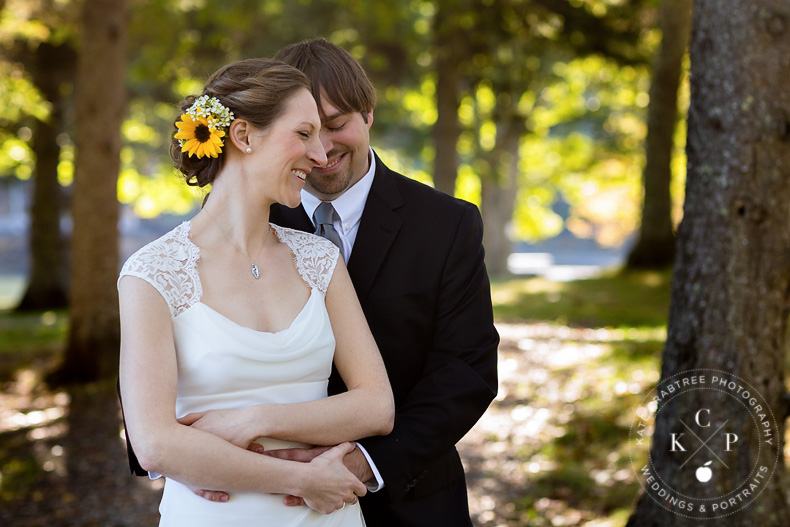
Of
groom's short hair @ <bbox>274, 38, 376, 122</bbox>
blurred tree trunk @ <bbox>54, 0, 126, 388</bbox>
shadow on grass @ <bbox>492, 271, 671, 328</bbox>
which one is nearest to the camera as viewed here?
groom's short hair @ <bbox>274, 38, 376, 122</bbox>

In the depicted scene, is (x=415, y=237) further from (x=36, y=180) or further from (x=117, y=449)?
(x=36, y=180)

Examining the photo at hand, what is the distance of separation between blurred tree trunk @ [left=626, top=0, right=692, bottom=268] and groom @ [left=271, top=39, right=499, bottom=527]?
11179 mm

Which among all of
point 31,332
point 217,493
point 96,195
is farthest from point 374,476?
point 31,332

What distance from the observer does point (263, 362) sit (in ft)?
7.77

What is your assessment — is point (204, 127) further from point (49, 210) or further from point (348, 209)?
point (49, 210)

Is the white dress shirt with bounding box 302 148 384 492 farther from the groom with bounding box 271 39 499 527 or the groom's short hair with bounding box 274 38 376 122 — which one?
the groom's short hair with bounding box 274 38 376 122

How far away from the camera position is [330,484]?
7.78ft

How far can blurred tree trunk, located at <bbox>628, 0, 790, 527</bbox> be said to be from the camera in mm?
3859

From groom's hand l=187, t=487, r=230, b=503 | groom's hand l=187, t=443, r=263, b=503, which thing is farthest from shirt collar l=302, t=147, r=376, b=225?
groom's hand l=187, t=487, r=230, b=503

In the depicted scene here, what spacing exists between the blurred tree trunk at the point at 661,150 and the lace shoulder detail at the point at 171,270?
12.1 m

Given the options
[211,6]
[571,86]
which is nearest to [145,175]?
[571,86]

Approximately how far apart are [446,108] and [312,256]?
41.9 feet

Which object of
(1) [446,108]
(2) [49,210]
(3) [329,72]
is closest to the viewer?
(3) [329,72]

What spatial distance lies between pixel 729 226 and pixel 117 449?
5627 mm
